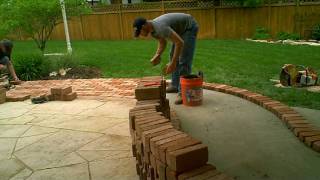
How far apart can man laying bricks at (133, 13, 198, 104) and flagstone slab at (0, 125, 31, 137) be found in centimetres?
199

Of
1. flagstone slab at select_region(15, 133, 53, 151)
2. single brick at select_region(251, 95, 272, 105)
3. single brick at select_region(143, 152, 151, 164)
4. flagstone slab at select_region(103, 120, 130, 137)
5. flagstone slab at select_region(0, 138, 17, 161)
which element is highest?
single brick at select_region(143, 152, 151, 164)

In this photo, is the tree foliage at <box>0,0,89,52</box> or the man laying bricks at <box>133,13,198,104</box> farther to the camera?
the tree foliage at <box>0,0,89,52</box>

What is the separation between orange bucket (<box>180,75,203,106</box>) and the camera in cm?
500

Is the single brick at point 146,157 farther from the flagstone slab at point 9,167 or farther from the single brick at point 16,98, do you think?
the single brick at point 16,98

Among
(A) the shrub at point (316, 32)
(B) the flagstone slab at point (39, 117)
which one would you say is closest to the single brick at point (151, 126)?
(B) the flagstone slab at point (39, 117)

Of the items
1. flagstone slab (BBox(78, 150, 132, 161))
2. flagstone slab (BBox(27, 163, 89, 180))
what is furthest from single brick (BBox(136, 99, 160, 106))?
flagstone slab (BBox(27, 163, 89, 180))

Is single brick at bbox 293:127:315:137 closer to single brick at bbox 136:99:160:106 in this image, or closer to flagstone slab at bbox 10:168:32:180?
single brick at bbox 136:99:160:106

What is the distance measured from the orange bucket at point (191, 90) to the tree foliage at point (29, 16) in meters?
6.12

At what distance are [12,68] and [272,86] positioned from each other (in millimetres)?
5741

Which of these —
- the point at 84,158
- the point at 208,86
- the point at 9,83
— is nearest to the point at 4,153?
the point at 84,158

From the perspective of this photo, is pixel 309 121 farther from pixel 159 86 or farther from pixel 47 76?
pixel 47 76

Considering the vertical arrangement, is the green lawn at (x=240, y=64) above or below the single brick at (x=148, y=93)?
below

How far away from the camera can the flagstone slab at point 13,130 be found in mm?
4699

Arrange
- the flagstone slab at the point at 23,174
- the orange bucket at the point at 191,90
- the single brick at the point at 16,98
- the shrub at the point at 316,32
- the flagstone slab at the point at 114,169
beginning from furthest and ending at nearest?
the shrub at the point at 316,32
the single brick at the point at 16,98
the orange bucket at the point at 191,90
the flagstone slab at the point at 23,174
the flagstone slab at the point at 114,169
